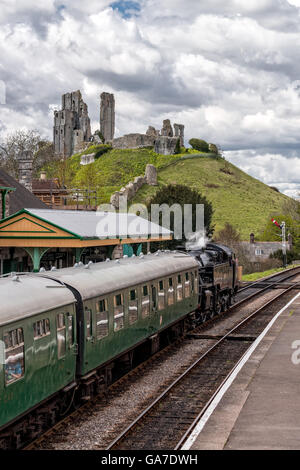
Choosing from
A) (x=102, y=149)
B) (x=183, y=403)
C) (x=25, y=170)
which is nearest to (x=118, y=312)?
(x=183, y=403)

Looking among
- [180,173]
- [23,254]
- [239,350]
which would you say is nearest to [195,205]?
[23,254]

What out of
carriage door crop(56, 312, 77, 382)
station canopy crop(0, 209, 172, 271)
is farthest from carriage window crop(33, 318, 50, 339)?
station canopy crop(0, 209, 172, 271)

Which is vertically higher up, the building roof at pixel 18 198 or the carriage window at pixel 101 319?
the building roof at pixel 18 198

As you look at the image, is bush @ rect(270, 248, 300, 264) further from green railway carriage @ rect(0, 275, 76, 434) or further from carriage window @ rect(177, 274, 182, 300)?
green railway carriage @ rect(0, 275, 76, 434)

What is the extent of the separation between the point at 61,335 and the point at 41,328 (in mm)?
804

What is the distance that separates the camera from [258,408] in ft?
38.7

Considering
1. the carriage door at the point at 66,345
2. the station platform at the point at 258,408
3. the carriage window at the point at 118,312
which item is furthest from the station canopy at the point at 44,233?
the carriage door at the point at 66,345

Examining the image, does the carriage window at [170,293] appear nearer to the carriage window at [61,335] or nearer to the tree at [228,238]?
the carriage window at [61,335]

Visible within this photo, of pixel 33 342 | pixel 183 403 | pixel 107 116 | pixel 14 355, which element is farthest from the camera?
pixel 107 116

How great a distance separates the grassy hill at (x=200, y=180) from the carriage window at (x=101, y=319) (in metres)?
78.6

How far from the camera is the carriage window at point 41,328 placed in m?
9.98

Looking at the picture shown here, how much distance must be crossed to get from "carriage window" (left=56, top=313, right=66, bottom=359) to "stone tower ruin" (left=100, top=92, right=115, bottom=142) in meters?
154

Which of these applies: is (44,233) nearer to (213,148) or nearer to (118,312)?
(118,312)

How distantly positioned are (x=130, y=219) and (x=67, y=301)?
2087cm
